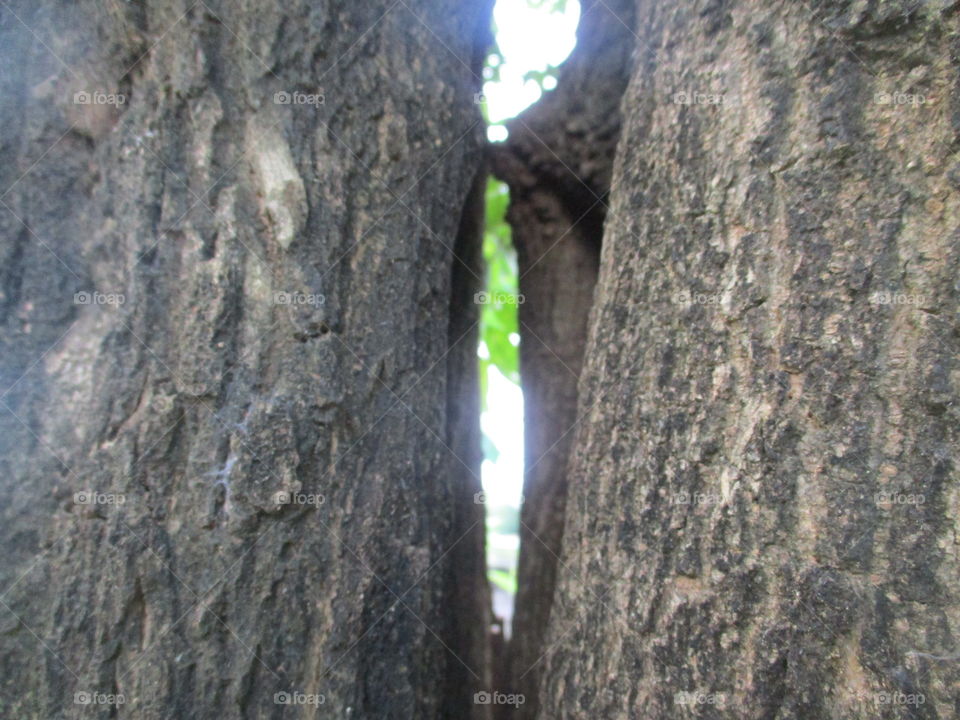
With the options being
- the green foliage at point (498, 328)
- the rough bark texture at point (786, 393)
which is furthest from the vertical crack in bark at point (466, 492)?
the green foliage at point (498, 328)

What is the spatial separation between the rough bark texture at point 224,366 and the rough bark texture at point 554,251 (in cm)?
51

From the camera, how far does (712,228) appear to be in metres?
1.84

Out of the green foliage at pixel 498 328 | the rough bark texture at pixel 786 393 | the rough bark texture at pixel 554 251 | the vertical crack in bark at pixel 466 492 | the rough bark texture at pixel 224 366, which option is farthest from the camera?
the green foliage at pixel 498 328

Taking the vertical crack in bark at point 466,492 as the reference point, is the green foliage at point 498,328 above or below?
above

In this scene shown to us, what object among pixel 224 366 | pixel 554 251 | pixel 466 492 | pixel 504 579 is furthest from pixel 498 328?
pixel 504 579

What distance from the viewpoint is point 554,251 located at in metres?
2.70

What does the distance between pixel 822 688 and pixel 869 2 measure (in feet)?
4.99

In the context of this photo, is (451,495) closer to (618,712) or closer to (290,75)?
(618,712)

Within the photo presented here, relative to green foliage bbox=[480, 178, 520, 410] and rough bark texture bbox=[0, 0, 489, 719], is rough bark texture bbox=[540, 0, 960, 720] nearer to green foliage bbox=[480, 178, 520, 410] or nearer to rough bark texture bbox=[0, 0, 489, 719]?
rough bark texture bbox=[0, 0, 489, 719]

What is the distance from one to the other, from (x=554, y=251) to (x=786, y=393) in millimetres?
1193

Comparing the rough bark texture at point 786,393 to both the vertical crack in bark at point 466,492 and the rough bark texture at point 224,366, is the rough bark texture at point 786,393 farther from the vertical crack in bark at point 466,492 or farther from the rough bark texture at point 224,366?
the rough bark texture at point 224,366

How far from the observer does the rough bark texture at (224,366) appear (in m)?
1.84

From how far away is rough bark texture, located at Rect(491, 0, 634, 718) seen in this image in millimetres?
2500

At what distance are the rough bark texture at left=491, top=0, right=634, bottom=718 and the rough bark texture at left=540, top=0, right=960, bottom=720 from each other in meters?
0.53
